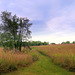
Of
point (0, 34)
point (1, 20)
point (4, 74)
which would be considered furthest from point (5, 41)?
point (4, 74)

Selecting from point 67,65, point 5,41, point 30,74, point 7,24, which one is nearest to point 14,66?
point 30,74

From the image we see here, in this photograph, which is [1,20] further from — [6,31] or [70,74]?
[70,74]

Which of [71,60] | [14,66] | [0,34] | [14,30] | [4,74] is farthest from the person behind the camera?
[14,30]

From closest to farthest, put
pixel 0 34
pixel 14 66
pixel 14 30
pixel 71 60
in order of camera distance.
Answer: pixel 14 66 → pixel 71 60 → pixel 0 34 → pixel 14 30

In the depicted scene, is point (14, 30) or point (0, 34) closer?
point (0, 34)

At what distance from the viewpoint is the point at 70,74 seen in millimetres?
3746

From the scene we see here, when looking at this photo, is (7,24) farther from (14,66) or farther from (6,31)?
(14,66)

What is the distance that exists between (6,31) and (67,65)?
23.3 ft

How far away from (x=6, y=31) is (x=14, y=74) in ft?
18.7

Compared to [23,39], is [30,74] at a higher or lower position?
lower

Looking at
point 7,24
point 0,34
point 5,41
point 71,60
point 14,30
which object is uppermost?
point 7,24

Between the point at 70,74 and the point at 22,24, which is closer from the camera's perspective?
the point at 70,74

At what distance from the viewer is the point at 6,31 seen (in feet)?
26.4

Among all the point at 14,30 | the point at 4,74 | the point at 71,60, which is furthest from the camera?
the point at 14,30
